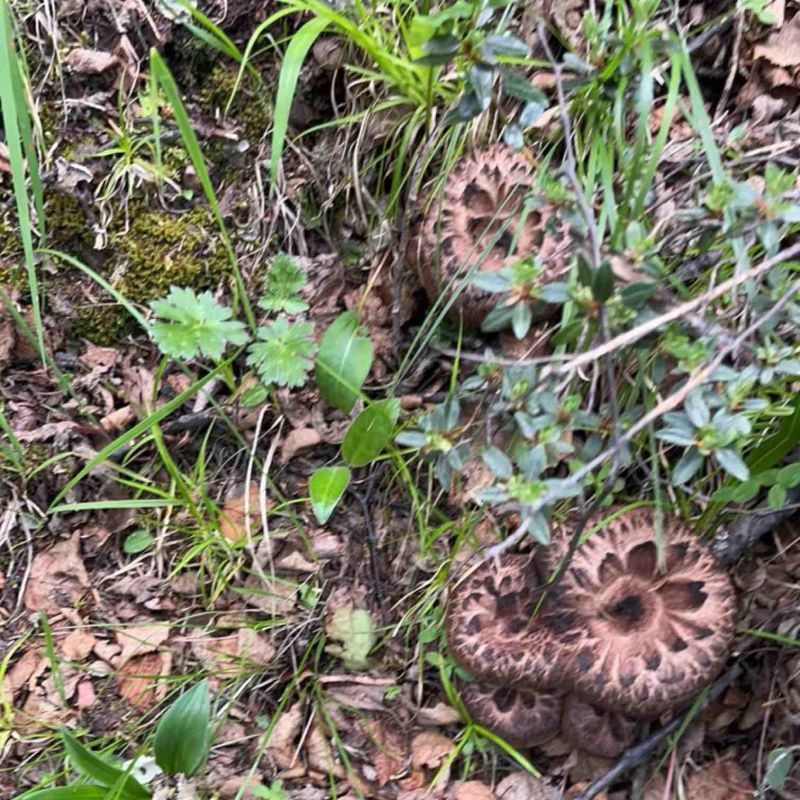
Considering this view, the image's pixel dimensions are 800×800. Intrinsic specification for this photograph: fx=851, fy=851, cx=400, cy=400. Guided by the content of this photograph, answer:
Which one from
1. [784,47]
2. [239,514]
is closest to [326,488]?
[239,514]

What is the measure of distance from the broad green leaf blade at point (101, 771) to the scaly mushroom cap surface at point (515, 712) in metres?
0.98

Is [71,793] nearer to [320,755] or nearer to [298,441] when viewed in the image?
[320,755]

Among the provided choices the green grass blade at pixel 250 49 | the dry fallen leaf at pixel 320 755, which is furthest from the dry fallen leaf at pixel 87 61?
the dry fallen leaf at pixel 320 755

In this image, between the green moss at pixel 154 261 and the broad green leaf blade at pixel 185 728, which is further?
the green moss at pixel 154 261

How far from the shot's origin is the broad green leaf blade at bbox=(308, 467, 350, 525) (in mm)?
2662

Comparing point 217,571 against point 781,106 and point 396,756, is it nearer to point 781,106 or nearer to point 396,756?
point 396,756

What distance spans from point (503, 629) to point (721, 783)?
2.67 feet

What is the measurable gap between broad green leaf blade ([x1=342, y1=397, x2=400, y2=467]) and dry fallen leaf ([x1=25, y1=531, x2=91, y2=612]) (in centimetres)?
97

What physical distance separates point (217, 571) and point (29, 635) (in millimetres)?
626

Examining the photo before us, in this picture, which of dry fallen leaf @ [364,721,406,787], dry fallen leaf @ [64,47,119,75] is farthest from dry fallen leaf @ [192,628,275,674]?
dry fallen leaf @ [64,47,119,75]

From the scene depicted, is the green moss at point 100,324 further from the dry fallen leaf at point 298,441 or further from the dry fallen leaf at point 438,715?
the dry fallen leaf at point 438,715

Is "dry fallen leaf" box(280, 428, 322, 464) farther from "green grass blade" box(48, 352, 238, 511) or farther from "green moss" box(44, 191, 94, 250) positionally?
"green moss" box(44, 191, 94, 250)

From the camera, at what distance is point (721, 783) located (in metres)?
2.54

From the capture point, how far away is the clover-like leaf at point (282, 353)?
8.75ft
